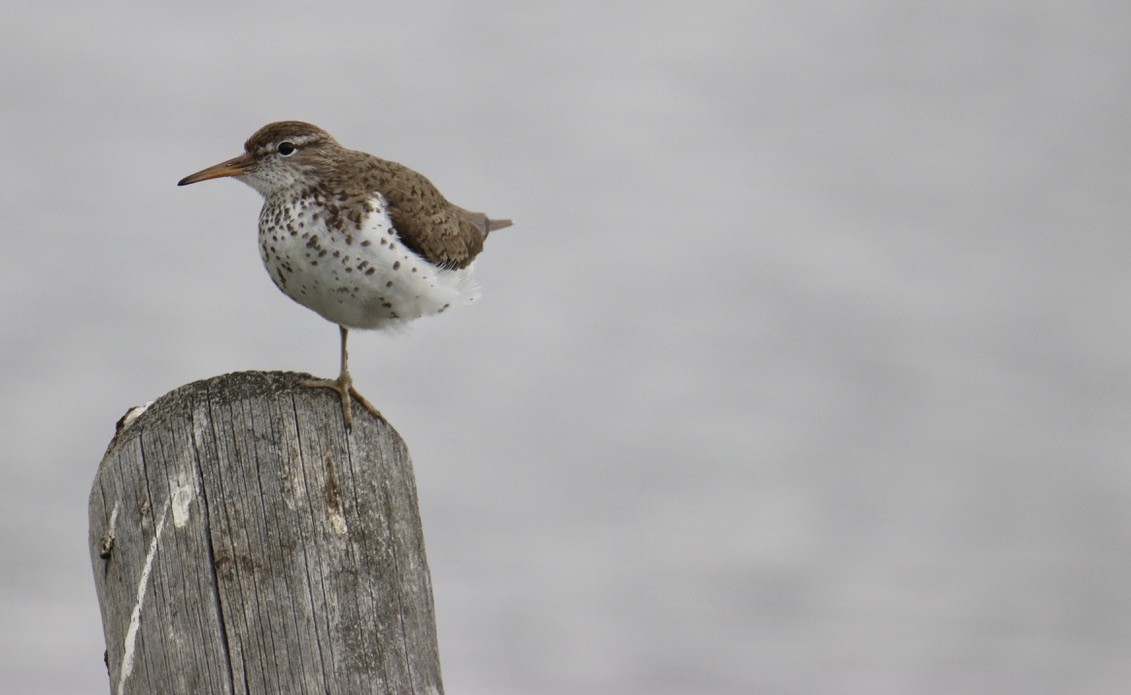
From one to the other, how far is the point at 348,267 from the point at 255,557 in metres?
1.98

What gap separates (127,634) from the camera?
3277mm

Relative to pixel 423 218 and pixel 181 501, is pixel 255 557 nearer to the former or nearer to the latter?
pixel 181 501

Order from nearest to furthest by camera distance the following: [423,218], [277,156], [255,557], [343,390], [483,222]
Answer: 1. [255,557]
2. [343,390]
3. [423,218]
4. [277,156]
5. [483,222]

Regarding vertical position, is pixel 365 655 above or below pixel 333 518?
below

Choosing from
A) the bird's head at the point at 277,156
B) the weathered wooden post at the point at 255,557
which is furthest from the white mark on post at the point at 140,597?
the bird's head at the point at 277,156

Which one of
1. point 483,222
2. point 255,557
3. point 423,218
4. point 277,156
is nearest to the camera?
point 255,557

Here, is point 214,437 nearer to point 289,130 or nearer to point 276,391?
point 276,391

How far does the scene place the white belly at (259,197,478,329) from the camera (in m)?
5.00

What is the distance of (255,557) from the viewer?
3207mm

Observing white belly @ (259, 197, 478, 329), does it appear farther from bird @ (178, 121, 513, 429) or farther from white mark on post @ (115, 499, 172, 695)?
white mark on post @ (115, 499, 172, 695)

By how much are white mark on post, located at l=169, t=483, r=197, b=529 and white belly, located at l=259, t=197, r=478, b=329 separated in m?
1.86

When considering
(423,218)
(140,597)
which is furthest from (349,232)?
(140,597)

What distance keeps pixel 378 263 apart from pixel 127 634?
6.91ft

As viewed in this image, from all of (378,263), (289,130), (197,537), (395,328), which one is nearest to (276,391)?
(197,537)
